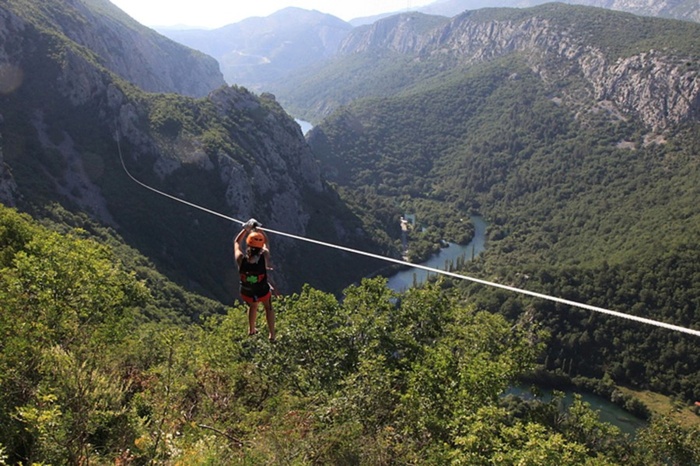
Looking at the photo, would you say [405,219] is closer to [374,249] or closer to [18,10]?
[374,249]

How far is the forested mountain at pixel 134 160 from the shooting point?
69812 mm

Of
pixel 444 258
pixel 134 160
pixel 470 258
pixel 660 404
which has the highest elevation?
pixel 134 160

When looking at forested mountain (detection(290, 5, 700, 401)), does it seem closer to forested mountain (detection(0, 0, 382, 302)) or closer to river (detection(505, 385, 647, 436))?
river (detection(505, 385, 647, 436))

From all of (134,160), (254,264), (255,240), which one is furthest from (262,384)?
(134,160)

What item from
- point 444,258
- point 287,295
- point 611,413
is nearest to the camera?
point 287,295

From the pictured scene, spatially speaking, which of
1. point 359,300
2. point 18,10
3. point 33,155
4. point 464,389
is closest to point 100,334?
point 359,300

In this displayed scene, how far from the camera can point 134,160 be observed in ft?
276

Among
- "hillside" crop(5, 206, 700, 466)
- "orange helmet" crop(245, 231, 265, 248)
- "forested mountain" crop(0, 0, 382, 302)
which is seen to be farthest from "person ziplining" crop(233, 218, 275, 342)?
"forested mountain" crop(0, 0, 382, 302)

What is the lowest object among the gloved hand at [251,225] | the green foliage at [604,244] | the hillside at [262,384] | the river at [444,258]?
the river at [444,258]

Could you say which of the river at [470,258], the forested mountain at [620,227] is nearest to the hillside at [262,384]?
the river at [470,258]

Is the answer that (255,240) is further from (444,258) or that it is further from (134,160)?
(444,258)

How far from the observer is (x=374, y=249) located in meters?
132

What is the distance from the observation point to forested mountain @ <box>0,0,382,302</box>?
229 feet

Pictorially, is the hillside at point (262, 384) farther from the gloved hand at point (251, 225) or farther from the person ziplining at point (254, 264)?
the gloved hand at point (251, 225)
